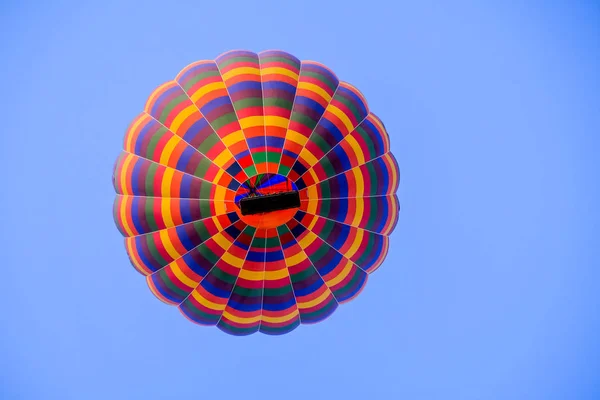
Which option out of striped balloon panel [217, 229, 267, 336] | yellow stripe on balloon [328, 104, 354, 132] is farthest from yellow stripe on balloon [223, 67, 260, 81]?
striped balloon panel [217, 229, 267, 336]

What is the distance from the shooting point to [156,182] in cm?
796

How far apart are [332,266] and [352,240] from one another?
0.58 meters

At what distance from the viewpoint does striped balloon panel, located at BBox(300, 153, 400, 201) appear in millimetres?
7809

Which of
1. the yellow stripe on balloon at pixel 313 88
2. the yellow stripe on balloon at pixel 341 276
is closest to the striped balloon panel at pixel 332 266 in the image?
the yellow stripe on balloon at pixel 341 276

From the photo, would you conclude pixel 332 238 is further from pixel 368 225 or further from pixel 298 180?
pixel 298 180

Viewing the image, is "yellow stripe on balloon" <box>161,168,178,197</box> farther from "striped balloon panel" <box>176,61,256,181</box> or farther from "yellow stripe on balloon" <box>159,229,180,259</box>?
"striped balloon panel" <box>176,61,256,181</box>

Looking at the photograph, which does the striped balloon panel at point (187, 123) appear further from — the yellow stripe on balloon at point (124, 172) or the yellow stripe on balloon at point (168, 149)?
the yellow stripe on balloon at point (124, 172)

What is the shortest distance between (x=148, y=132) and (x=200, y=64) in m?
1.44

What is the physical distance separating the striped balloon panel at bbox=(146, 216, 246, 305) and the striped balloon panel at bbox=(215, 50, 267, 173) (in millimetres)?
1188

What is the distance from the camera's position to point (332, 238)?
8.27 meters

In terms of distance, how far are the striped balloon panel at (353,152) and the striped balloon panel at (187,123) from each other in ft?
3.80

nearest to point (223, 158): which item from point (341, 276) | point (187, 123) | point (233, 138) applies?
point (233, 138)

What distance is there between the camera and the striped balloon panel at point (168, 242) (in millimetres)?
7734

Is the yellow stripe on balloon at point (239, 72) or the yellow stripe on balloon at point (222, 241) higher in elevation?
the yellow stripe on balloon at point (239, 72)
